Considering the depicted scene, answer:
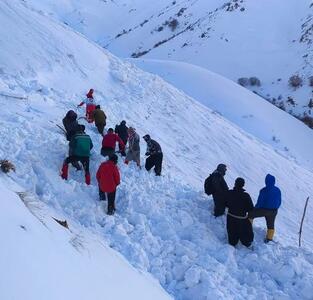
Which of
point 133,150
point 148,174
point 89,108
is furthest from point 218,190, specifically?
point 89,108

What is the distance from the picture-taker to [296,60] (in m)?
35.3

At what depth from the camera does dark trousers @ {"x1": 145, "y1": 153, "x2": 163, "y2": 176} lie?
13016 mm

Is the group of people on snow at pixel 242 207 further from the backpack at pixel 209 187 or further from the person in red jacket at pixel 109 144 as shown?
the person in red jacket at pixel 109 144

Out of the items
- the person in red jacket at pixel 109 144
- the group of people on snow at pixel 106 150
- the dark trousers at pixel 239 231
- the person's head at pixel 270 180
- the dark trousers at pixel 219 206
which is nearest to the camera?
the dark trousers at pixel 239 231

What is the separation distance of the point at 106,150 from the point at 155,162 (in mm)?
1239

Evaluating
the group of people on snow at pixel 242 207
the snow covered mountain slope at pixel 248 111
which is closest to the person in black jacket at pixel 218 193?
the group of people on snow at pixel 242 207

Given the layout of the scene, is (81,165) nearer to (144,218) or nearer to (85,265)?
(144,218)

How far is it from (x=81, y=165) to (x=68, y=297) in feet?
20.8

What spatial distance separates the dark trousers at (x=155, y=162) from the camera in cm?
1302

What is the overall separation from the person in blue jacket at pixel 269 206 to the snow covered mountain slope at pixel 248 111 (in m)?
13.0

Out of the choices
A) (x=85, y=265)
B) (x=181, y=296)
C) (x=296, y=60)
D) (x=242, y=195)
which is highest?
(x=296, y=60)

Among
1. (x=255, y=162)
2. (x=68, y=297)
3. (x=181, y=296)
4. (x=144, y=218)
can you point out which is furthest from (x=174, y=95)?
(x=68, y=297)

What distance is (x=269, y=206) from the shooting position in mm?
11047

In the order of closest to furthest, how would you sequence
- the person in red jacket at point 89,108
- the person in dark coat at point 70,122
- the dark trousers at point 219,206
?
the dark trousers at point 219,206 → the person in dark coat at point 70,122 → the person in red jacket at point 89,108
